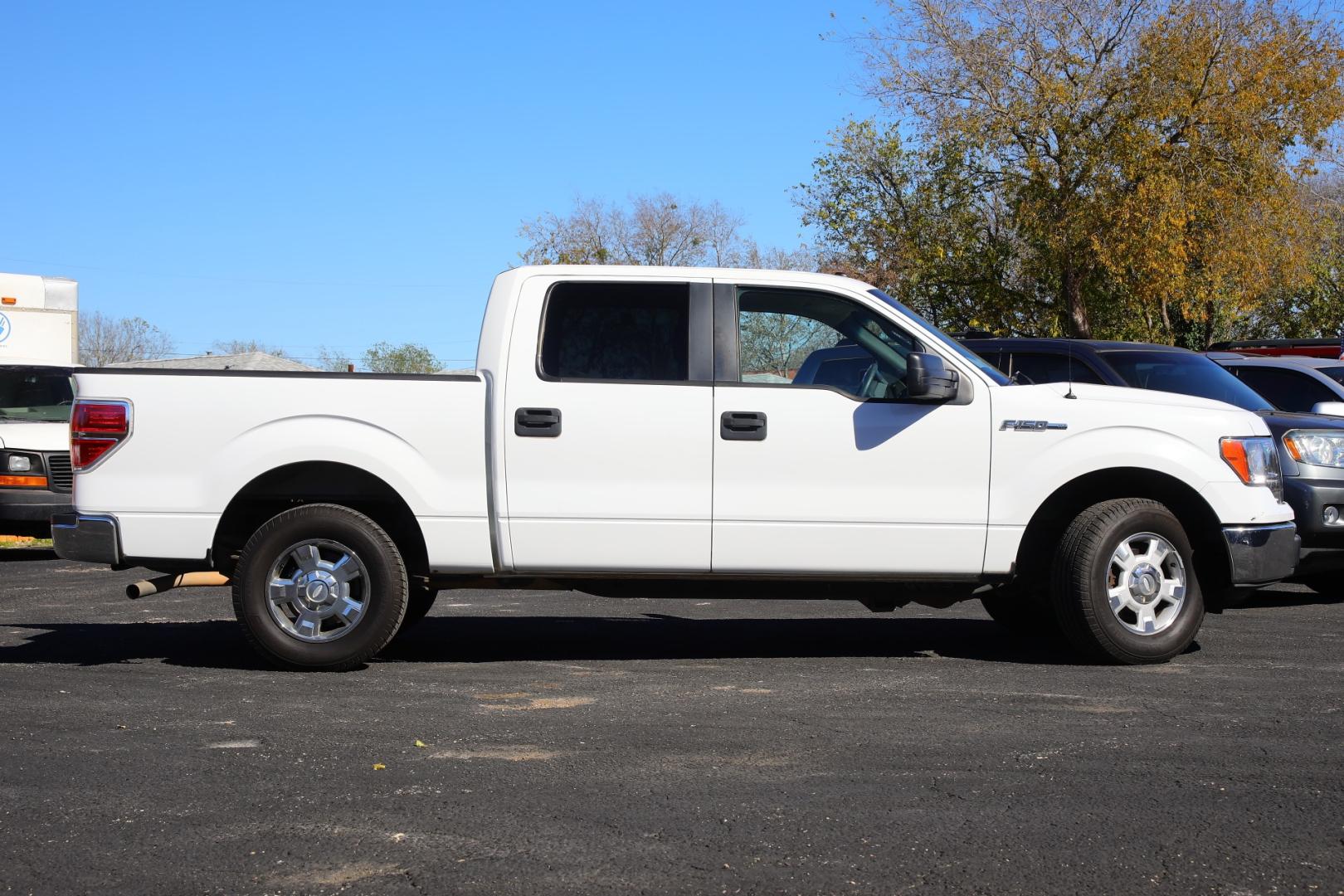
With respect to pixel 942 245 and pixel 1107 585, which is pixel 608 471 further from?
pixel 942 245

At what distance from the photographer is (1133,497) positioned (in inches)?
292

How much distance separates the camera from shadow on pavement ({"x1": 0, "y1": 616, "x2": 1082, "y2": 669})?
7773 millimetres

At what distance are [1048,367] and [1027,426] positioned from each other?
12.9ft

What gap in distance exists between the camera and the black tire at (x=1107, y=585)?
279 inches

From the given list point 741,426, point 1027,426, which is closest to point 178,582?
point 741,426

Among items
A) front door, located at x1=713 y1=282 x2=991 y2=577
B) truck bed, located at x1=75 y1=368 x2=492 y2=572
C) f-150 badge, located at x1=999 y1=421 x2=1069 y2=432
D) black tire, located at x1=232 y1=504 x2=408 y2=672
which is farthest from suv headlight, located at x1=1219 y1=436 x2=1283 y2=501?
black tire, located at x1=232 y1=504 x2=408 y2=672

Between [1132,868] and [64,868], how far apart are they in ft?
9.66

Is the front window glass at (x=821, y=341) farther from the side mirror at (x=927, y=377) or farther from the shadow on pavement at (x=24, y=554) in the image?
the shadow on pavement at (x=24, y=554)

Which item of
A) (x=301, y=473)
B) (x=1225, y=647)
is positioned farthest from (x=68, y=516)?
(x=1225, y=647)

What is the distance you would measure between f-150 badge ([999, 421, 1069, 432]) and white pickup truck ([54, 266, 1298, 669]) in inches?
0.6

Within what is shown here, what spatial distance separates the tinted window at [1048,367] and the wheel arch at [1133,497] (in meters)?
3.36

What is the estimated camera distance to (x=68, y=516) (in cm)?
709

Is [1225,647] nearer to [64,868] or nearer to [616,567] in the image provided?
[616,567]

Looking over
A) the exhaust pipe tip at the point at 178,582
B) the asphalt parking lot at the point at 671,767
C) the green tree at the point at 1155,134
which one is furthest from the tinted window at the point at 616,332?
the green tree at the point at 1155,134
